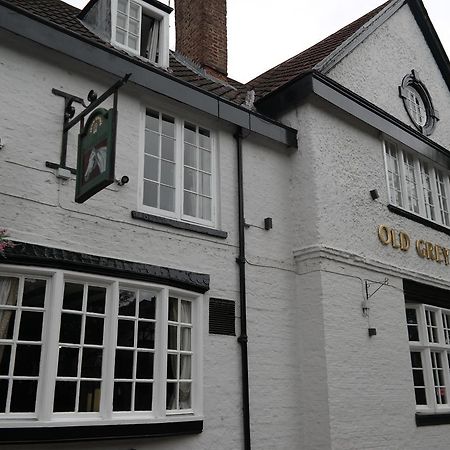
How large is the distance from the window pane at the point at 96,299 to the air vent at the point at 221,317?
5.86 feet

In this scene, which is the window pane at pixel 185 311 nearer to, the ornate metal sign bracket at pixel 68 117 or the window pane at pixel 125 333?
the window pane at pixel 125 333

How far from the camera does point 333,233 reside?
988cm

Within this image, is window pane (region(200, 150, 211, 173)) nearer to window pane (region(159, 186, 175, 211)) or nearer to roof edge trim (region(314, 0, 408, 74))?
window pane (region(159, 186, 175, 211))

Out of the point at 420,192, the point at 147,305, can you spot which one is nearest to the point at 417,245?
the point at 420,192

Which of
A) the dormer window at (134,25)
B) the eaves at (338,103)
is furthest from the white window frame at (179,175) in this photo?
the eaves at (338,103)

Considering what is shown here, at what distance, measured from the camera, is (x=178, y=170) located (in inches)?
343

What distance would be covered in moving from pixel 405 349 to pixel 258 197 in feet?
12.9

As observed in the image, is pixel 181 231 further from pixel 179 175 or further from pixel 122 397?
pixel 122 397

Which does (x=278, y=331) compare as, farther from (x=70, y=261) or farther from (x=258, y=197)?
(x=70, y=261)

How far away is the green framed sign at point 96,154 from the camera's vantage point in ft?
19.9

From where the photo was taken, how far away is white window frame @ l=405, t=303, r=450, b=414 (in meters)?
10.8

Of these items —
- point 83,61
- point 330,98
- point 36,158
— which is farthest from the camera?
point 330,98

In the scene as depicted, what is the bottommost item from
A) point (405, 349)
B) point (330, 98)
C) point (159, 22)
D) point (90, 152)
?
point (405, 349)

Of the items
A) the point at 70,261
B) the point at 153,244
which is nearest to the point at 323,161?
the point at 153,244
